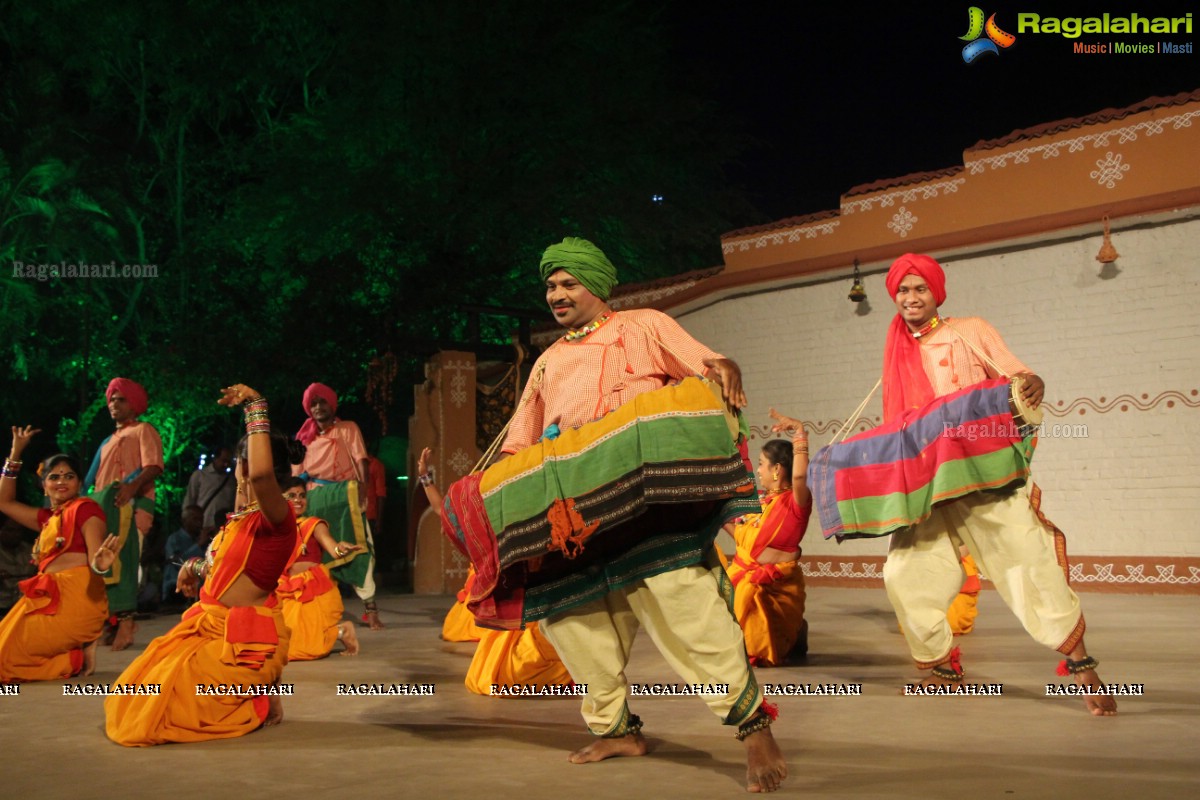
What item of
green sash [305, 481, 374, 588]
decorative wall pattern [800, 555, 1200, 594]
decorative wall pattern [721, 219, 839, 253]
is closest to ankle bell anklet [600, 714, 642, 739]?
green sash [305, 481, 374, 588]

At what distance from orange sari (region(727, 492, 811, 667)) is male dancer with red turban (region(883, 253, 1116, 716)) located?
110 centimetres

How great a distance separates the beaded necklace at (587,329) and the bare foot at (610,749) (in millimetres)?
1297

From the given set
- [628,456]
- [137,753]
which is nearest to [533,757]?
[628,456]

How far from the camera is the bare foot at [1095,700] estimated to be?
422 centimetres

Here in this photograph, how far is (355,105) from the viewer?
18.1 meters

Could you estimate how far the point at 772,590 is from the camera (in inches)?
240

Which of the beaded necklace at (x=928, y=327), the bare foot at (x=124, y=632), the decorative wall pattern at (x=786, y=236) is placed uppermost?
the decorative wall pattern at (x=786, y=236)

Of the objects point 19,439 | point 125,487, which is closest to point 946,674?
point 19,439

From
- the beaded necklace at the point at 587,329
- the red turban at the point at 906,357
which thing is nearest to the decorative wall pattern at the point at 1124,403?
the red turban at the point at 906,357

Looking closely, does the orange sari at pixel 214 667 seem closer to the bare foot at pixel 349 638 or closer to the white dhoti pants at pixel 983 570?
the bare foot at pixel 349 638

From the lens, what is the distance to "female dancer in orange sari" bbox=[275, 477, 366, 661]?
6840mm

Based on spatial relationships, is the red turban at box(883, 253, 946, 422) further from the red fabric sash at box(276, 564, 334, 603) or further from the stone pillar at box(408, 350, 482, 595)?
the stone pillar at box(408, 350, 482, 595)

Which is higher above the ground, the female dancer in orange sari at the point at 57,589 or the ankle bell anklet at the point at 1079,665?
the female dancer in orange sari at the point at 57,589

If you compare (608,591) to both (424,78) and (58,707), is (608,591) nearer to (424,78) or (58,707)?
(58,707)
